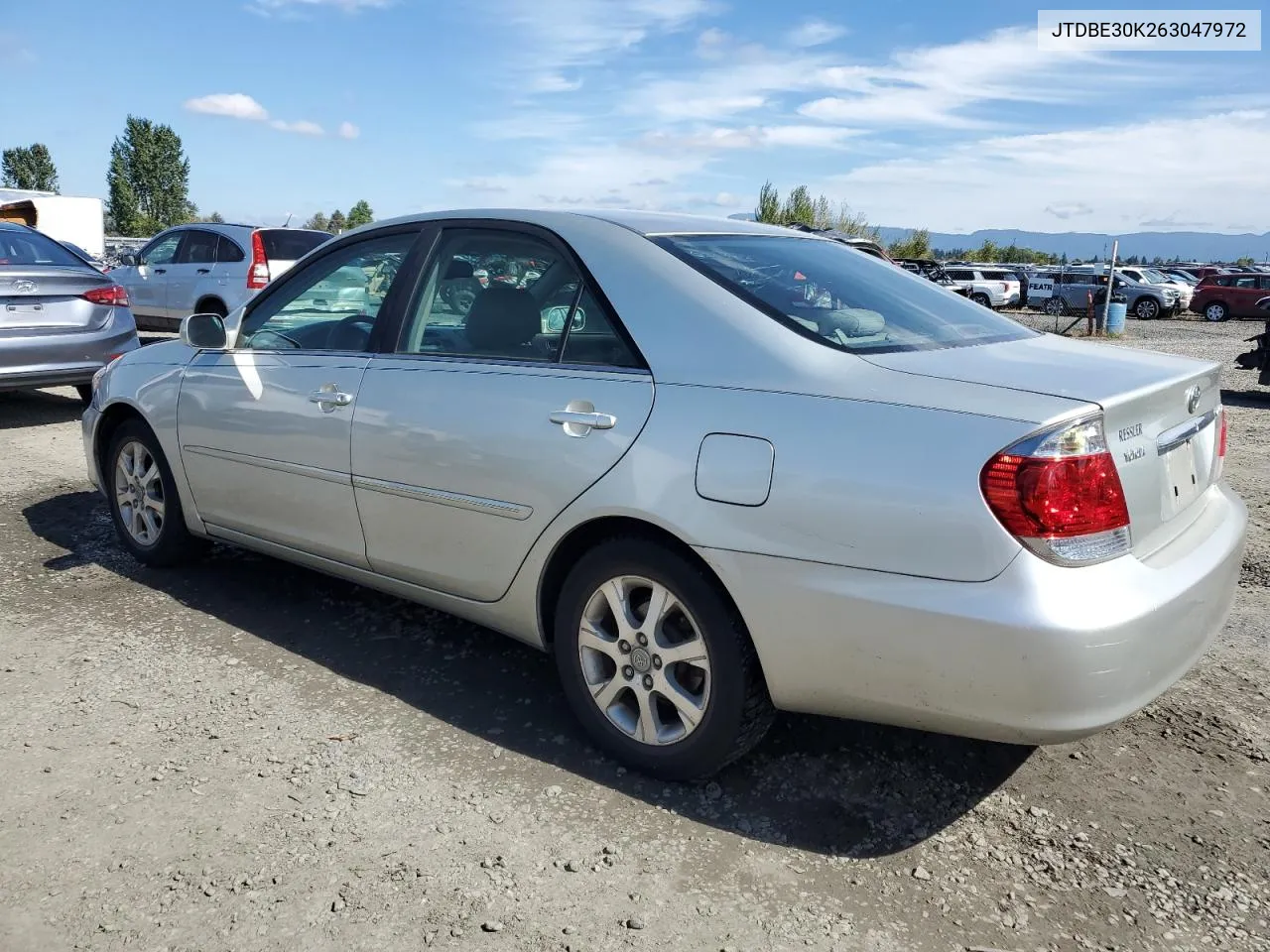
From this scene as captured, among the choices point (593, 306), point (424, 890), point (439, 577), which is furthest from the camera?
point (439, 577)

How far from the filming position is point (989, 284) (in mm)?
33219

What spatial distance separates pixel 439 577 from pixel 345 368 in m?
0.86

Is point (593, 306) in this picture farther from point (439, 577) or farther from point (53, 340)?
point (53, 340)

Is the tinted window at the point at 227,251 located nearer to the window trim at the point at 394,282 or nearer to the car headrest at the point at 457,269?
the window trim at the point at 394,282

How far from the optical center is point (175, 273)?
42.8 ft

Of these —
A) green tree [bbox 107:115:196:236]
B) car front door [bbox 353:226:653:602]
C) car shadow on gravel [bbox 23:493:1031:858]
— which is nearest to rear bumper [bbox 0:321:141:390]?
car shadow on gravel [bbox 23:493:1031:858]

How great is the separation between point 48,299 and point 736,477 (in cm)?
741

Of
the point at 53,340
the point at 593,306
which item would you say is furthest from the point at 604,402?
the point at 53,340

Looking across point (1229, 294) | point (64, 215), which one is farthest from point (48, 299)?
point (1229, 294)

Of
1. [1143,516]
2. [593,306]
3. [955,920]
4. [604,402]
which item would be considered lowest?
[955,920]

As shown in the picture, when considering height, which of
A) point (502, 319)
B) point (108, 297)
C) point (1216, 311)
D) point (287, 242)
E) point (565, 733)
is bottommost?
point (1216, 311)

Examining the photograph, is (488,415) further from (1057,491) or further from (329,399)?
(1057,491)

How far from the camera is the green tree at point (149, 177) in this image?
8456cm

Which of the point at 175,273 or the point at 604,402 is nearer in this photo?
the point at 604,402
